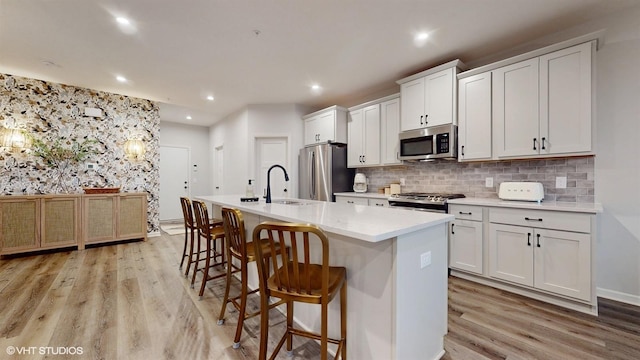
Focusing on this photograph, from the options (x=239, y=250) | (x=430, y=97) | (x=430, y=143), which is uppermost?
(x=430, y=97)

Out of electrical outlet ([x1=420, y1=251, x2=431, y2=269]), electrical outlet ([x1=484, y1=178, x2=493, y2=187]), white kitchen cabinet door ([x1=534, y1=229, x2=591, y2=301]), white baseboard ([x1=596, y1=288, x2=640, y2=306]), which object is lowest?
white baseboard ([x1=596, y1=288, x2=640, y2=306])

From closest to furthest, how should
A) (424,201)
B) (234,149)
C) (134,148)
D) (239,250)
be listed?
(239,250) → (424,201) → (134,148) → (234,149)

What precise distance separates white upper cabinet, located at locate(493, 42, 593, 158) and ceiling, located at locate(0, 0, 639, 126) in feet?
1.37

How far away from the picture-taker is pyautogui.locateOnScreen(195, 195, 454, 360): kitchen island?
1347mm

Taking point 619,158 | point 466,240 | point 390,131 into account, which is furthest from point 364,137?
point 619,158

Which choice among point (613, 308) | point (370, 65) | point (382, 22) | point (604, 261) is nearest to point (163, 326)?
point (382, 22)

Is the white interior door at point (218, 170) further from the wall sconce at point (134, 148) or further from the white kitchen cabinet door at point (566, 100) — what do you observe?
the white kitchen cabinet door at point (566, 100)

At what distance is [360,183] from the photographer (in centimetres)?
453

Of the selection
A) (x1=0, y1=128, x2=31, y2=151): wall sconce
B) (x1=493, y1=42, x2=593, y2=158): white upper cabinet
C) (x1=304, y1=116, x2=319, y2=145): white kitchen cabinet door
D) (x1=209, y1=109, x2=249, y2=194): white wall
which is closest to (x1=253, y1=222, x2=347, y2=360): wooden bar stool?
(x1=493, y1=42, x2=593, y2=158): white upper cabinet

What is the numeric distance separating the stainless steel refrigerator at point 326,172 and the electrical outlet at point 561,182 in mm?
2843

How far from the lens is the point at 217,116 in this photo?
6316 mm

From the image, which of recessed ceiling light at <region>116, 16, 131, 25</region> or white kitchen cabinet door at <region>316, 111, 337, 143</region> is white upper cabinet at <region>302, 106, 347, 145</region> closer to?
white kitchen cabinet door at <region>316, 111, 337, 143</region>

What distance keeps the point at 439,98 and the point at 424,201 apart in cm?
132

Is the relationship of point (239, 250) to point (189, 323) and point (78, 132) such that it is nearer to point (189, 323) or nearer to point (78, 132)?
point (189, 323)
